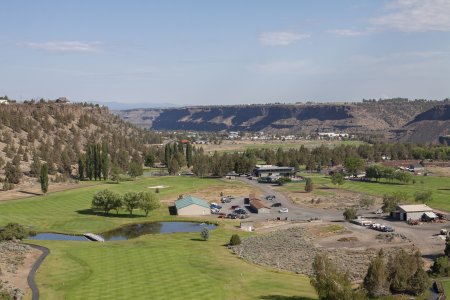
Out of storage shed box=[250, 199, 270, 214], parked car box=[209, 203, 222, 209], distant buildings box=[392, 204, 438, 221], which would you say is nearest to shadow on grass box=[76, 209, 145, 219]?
parked car box=[209, 203, 222, 209]

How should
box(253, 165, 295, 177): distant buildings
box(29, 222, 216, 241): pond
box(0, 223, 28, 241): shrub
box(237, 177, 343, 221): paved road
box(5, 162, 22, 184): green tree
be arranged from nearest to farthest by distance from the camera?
box(0, 223, 28, 241): shrub < box(29, 222, 216, 241): pond < box(237, 177, 343, 221): paved road < box(5, 162, 22, 184): green tree < box(253, 165, 295, 177): distant buildings

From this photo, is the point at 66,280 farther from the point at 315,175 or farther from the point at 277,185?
the point at 315,175

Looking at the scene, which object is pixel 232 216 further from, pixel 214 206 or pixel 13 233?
pixel 13 233

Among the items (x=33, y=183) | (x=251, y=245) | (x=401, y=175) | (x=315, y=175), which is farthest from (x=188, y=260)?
(x=315, y=175)

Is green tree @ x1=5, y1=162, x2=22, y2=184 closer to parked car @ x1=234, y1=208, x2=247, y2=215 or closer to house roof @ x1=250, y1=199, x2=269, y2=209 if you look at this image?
parked car @ x1=234, y1=208, x2=247, y2=215

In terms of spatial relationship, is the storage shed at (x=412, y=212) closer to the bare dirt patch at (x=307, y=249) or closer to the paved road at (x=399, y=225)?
the paved road at (x=399, y=225)

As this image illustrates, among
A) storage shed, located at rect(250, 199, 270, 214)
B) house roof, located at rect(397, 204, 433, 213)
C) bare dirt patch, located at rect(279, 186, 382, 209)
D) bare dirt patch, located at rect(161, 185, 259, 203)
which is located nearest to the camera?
house roof, located at rect(397, 204, 433, 213)

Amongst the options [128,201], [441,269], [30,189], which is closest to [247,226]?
[128,201]
